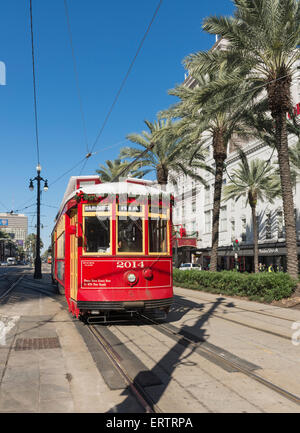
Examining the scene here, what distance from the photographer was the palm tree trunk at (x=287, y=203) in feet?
51.3

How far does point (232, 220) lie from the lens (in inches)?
1683

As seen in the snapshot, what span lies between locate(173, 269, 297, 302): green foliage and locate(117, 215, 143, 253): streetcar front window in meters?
7.73

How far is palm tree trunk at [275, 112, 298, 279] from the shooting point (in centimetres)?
1562

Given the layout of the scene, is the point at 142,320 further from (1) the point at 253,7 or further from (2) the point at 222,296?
(1) the point at 253,7

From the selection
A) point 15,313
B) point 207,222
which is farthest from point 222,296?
point 207,222

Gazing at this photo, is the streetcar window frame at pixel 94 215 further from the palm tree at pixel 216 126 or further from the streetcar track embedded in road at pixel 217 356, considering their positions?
the palm tree at pixel 216 126

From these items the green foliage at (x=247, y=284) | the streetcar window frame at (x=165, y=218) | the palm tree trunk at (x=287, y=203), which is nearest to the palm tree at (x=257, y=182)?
the green foliage at (x=247, y=284)

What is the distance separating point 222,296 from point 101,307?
34.7 feet

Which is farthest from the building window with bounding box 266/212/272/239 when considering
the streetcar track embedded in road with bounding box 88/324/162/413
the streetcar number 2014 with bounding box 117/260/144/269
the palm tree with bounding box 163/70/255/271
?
the streetcar track embedded in road with bounding box 88/324/162/413

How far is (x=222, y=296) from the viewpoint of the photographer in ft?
60.2

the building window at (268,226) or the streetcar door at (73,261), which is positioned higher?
the building window at (268,226)

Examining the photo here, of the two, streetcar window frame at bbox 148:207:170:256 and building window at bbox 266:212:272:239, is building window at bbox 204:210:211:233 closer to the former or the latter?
building window at bbox 266:212:272:239

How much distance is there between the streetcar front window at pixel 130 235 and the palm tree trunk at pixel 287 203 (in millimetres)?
8328

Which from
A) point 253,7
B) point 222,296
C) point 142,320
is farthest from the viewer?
point 222,296
